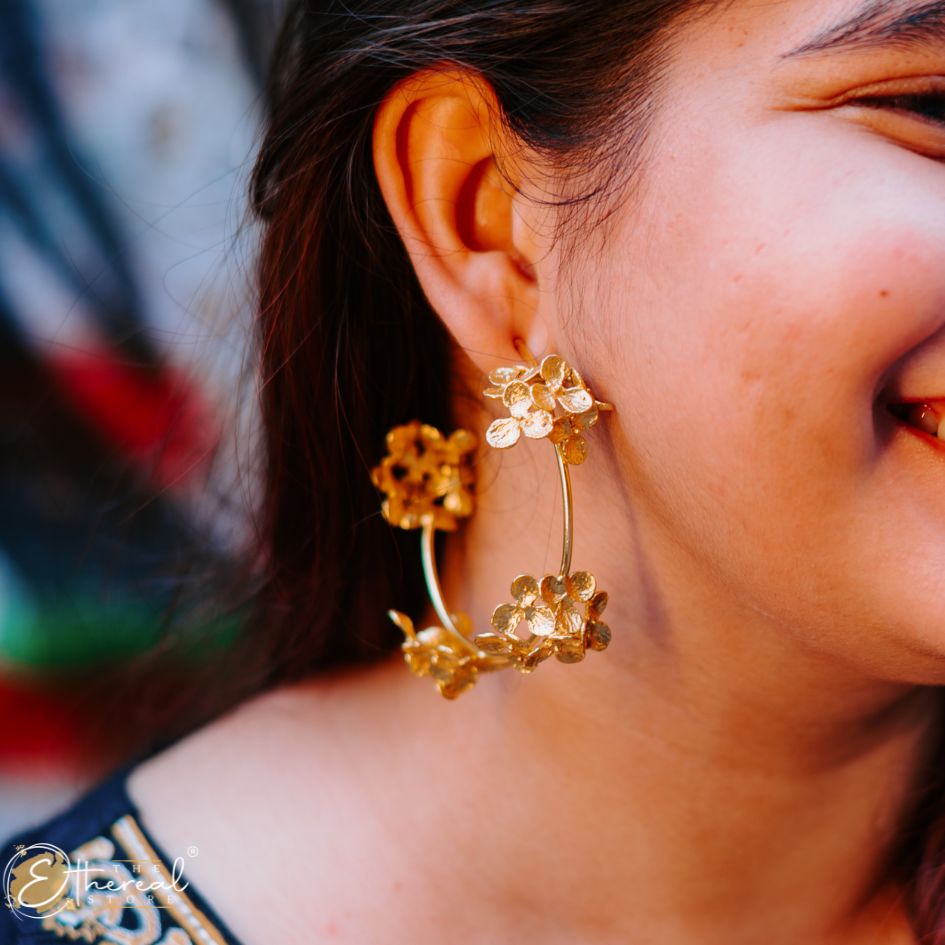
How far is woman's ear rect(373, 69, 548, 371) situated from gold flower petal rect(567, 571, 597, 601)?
0.89 ft

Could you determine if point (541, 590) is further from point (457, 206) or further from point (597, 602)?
point (457, 206)

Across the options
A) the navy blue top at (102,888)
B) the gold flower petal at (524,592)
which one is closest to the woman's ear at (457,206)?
the gold flower petal at (524,592)

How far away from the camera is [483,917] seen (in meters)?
1.37

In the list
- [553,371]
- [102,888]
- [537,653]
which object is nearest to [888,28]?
[553,371]

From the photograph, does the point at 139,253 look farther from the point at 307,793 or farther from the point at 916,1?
the point at 916,1

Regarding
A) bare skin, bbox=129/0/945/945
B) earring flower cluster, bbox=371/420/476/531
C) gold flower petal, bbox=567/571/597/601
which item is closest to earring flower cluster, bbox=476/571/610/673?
gold flower petal, bbox=567/571/597/601

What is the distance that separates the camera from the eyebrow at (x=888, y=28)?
957mm

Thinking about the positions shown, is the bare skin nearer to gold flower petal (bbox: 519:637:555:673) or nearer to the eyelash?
the eyelash

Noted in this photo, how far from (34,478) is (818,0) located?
186 centimetres

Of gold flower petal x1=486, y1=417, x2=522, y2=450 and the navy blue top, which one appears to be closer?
gold flower petal x1=486, y1=417, x2=522, y2=450

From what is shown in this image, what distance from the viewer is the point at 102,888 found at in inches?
56.6

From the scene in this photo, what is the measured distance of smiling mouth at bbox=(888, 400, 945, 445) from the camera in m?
1.01

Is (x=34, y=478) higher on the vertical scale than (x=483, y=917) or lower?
higher

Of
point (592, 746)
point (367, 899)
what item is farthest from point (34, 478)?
point (592, 746)
